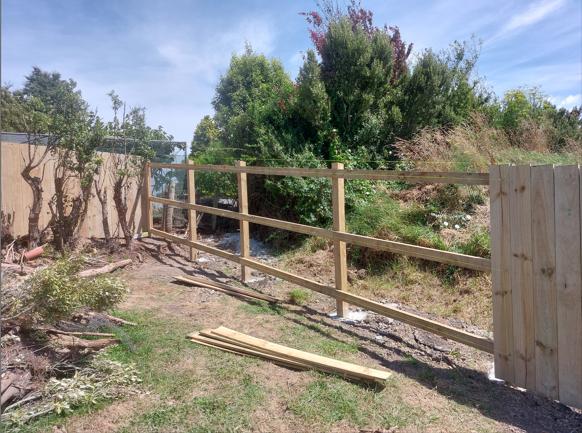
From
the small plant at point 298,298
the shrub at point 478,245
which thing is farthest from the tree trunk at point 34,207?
the shrub at point 478,245

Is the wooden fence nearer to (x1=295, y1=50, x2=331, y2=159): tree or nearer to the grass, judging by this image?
(x1=295, y1=50, x2=331, y2=159): tree

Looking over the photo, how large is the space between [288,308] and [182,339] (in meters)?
1.47

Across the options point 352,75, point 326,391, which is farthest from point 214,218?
point 326,391

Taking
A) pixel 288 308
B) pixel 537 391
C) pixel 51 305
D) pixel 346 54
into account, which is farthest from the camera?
pixel 346 54

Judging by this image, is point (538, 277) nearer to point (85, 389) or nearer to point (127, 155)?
point (85, 389)

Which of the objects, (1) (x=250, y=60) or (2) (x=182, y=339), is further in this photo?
(1) (x=250, y=60)

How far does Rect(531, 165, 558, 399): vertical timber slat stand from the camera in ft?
10.5

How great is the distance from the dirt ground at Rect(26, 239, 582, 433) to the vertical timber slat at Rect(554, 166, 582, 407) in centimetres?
26

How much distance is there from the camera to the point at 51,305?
3.56 m

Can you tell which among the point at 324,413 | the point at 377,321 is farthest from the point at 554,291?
the point at 377,321

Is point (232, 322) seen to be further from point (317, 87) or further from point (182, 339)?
point (317, 87)

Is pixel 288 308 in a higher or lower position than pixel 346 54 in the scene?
lower

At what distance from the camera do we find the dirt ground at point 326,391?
9.83 feet

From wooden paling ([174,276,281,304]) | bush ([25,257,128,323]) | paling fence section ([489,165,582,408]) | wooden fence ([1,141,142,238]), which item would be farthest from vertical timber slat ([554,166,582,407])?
wooden fence ([1,141,142,238])
